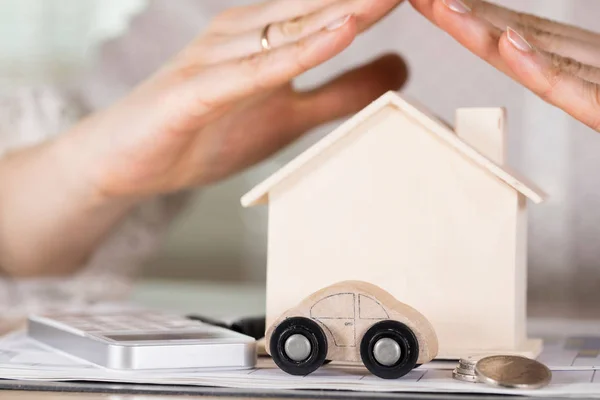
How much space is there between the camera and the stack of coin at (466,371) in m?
0.43

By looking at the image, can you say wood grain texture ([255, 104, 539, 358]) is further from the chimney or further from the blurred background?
the blurred background

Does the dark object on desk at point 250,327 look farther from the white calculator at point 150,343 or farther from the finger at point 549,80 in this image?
the finger at point 549,80

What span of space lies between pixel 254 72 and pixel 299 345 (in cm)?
25

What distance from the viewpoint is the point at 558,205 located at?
3.52 ft

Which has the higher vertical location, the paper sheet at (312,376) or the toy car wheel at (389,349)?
the toy car wheel at (389,349)

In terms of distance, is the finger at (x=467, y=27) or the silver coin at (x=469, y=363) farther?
the finger at (x=467, y=27)

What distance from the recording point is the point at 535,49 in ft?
1.73

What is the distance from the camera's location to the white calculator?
1.47 ft

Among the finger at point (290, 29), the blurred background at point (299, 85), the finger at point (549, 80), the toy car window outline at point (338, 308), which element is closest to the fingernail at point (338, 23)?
the finger at point (290, 29)

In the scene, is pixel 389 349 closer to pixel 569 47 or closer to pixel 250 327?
pixel 250 327

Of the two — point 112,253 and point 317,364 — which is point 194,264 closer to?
point 112,253

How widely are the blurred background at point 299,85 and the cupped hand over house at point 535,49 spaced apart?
1.44 feet

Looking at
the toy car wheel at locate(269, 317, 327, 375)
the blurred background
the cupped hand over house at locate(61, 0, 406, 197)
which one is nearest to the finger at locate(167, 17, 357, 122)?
the cupped hand over house at locate(61, 0, 406, 197)

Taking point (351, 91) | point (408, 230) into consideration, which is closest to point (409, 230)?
point (408, 230)
